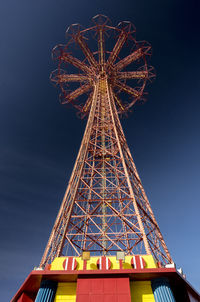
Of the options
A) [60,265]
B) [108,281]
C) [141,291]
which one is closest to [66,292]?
[60,265]

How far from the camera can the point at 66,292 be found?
894cm

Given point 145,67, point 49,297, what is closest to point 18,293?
point 49,297

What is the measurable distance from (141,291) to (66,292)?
3.18 meters

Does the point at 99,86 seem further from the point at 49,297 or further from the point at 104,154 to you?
the point at 49,297

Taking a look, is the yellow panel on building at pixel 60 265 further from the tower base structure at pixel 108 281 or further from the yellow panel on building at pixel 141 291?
the yellow panel on building at pixel 141 291

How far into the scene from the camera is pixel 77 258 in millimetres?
9500

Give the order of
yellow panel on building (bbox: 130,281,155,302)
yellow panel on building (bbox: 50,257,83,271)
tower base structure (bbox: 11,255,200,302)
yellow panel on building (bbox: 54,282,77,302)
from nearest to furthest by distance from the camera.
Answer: tower base structure (bbox: 11,255,200,302), yellow panel on building (bbox: 130,281,155,302), yellow panel on building (bbox: 54,282,77,302), yellow panel on building (bbox: 50,257,83,271)

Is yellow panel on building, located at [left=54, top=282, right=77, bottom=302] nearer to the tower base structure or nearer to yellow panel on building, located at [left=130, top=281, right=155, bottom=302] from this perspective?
the tower base structure

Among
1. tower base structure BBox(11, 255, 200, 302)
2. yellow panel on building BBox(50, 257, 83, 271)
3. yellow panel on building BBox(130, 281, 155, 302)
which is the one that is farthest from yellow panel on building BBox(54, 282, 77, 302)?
yellow panel on building BBox(130, 281, 155, 302)

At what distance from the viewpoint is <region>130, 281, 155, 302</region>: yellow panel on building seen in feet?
28.0

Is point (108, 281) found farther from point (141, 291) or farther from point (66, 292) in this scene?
point (66, 292)

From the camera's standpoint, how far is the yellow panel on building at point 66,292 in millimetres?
8727

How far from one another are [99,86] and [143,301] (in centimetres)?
2091

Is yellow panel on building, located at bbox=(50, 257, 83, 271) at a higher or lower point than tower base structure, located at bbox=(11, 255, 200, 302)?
higher
